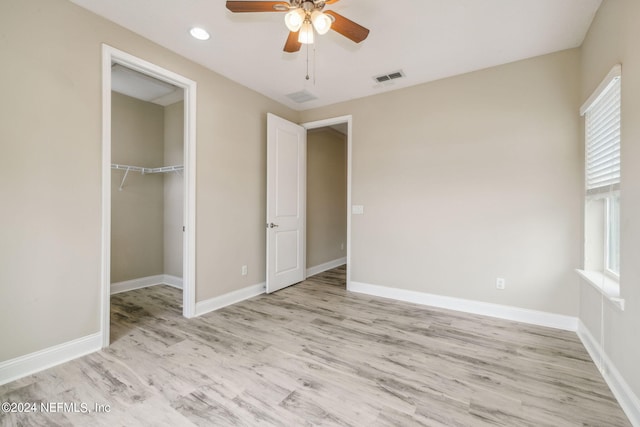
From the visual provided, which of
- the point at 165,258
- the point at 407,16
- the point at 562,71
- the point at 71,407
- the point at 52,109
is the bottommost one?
the point at 71,407

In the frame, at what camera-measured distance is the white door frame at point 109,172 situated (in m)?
2.24

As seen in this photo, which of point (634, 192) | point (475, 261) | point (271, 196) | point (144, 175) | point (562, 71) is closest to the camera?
point (634, 192)

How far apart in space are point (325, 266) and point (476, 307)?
2.69 metres

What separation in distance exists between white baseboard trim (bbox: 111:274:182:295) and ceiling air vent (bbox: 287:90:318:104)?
3089 millimetres

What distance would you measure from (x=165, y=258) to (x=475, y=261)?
14.2 feet

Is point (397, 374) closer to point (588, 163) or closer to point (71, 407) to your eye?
point (71, 407)

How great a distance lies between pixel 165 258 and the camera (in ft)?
14.1

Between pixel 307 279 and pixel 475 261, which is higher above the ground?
pixel 475 261

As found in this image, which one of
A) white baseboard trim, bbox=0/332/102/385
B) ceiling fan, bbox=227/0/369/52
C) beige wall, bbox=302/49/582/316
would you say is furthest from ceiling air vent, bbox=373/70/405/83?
white baseboard trim, bbox=0/332/102/385

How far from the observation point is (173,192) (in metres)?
4.20

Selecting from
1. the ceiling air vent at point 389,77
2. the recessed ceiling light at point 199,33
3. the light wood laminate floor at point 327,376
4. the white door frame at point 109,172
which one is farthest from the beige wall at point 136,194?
the ceiling air vent at point 389,77

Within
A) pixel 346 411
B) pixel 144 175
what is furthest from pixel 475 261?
pixel 144 175

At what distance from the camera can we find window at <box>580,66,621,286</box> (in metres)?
1.91

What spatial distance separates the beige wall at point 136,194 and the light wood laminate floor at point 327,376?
4.15 feet
